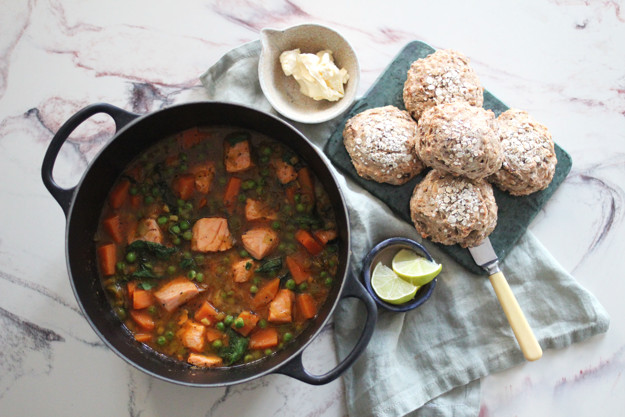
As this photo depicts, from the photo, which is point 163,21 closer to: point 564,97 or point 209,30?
point 209,30

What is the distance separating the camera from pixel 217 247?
3117 millimetres

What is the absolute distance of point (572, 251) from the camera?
3.48 meters

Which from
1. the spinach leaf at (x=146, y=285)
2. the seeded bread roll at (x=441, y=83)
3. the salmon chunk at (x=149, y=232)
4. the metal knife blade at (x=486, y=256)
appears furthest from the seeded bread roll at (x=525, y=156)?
the spinach leaf at (x=146, y=285)

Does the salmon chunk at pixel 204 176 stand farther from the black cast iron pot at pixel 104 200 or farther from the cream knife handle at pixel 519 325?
the cream knife handle at pixel 519 325

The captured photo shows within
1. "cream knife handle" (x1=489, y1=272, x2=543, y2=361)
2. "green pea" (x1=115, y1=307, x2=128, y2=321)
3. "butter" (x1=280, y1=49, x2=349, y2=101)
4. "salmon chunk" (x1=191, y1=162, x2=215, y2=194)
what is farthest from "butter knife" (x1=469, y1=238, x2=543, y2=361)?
"green pea" (x1=115, y1=307, x2=128, y2=321)

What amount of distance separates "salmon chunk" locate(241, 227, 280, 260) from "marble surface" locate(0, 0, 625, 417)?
69 cm

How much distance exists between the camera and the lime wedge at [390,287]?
3080 millimetres

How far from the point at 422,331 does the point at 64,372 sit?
2187 millimetres

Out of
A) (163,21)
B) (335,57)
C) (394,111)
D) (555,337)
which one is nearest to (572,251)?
(555,337)

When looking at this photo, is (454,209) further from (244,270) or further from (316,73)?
(244,270)

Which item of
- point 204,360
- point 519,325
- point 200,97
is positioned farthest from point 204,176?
point 519,325

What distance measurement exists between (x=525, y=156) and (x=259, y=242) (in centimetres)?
157

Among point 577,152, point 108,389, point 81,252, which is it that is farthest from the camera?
point 577,152

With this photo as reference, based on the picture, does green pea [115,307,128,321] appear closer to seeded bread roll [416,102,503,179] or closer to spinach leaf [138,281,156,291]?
spinach leaf [138,281,156,291]
